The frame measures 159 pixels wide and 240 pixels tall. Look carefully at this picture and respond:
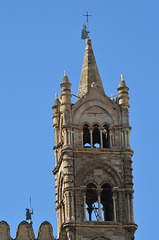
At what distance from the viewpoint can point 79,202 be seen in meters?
56.3

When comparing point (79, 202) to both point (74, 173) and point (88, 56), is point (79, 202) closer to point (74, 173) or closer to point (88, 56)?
point (74, 173)

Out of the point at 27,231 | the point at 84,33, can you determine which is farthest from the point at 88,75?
the point at 27,231

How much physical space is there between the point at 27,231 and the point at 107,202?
214 inches

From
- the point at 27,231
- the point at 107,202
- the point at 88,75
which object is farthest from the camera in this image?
the point at 88,75

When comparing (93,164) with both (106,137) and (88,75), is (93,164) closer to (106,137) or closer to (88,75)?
(106,137)

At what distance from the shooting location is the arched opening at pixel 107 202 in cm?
5753

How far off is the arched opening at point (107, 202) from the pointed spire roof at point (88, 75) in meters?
6.09

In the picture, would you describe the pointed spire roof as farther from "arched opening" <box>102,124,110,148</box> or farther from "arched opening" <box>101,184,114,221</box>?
"arched opening" <box>101,184,114,221</box>

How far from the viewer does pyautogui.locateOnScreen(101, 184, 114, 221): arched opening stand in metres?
57.5

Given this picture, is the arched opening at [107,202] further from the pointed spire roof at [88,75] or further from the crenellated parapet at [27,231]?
the pointed spire roof at [88,75]

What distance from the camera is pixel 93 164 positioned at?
2258 inches

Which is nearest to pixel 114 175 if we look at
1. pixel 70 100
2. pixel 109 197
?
pixel 109 197

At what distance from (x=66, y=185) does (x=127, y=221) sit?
3953 mm

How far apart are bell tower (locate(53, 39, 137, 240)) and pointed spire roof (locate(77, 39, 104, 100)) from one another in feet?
0.20
